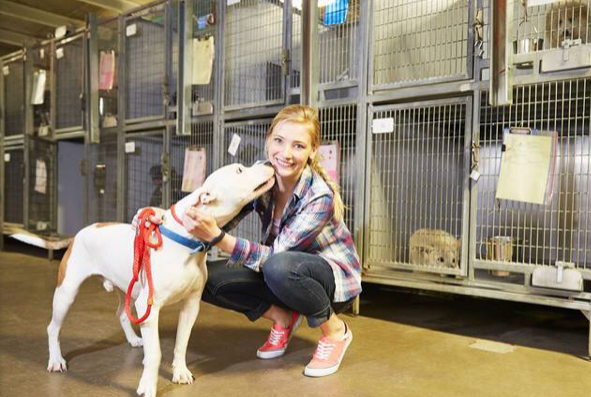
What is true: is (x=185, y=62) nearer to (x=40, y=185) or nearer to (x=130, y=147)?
(x=130, y=147)

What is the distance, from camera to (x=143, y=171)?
3770 mm

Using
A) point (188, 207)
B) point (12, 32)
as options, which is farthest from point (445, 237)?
point (12, 32)

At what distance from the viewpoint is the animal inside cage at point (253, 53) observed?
295 centimetres

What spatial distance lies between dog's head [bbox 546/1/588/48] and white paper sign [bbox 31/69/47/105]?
158 inches

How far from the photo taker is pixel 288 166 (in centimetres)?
176

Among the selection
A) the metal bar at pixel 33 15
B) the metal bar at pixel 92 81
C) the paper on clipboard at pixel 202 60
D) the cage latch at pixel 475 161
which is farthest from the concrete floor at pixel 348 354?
the metal bar at pixel 33 15

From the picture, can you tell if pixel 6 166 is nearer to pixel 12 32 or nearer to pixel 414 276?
pixel 12 32

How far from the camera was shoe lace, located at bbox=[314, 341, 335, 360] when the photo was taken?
1.81 metres

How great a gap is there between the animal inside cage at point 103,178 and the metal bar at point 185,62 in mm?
952

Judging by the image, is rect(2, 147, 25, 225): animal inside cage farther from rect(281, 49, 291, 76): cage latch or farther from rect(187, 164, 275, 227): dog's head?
rect(187, 164, 275, 227): dog's head

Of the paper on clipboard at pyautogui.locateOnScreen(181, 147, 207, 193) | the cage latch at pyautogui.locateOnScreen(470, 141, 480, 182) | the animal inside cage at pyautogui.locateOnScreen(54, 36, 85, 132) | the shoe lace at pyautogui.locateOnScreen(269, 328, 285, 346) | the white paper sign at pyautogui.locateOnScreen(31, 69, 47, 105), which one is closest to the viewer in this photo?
the shoe lace at pyautogui.locateOnScreen(269, 328, 285, 346)

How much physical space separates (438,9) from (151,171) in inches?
86.5

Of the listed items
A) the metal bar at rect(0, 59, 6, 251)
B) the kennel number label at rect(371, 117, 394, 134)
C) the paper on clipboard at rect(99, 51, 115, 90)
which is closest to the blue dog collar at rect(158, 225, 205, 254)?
the kennel number label at rect(371, 117, 394, 134)

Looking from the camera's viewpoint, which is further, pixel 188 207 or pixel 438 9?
pixel 438 9
